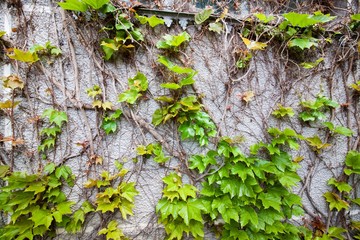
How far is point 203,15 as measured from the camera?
2.00m

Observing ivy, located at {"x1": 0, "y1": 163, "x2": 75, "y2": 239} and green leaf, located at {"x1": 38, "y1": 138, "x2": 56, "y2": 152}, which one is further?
green leaf, located at {"x1": 38, "y1": 138, "x2": 56, "y2": 152}

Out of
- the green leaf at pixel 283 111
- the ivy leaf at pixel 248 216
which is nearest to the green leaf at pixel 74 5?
the green leaf at pixel 283 111

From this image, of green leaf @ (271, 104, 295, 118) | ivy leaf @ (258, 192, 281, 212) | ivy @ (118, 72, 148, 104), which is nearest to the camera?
ivy @ (118, 72, 148, 104)

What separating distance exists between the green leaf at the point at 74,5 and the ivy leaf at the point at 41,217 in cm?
169

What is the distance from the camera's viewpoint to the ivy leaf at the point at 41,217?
1646 mm

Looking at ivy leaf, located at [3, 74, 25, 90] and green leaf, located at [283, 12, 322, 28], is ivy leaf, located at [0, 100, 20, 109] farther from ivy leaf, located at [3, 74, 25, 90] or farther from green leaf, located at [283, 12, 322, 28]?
green leaf, located at [283, 12, 322, 28]

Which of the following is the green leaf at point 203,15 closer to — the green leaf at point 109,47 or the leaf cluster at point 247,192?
the green leaf at point 109,47

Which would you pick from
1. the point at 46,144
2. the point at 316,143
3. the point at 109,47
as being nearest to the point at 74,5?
the point at 109,47

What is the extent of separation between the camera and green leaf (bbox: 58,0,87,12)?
1.64m

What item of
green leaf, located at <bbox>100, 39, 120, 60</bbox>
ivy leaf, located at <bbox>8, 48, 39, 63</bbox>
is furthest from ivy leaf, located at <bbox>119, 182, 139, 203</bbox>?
ivy leaf, located at <bbox>8, 48, 39, 63</bbox>

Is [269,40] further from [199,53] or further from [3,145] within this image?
[3,145]

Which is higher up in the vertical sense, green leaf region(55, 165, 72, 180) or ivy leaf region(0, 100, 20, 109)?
ivy leaf region(0, 100, 20, 109)

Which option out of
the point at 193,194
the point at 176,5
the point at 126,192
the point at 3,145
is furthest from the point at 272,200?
the point at 3,145

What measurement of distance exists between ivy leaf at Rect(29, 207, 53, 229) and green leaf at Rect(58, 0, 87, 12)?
169cm
